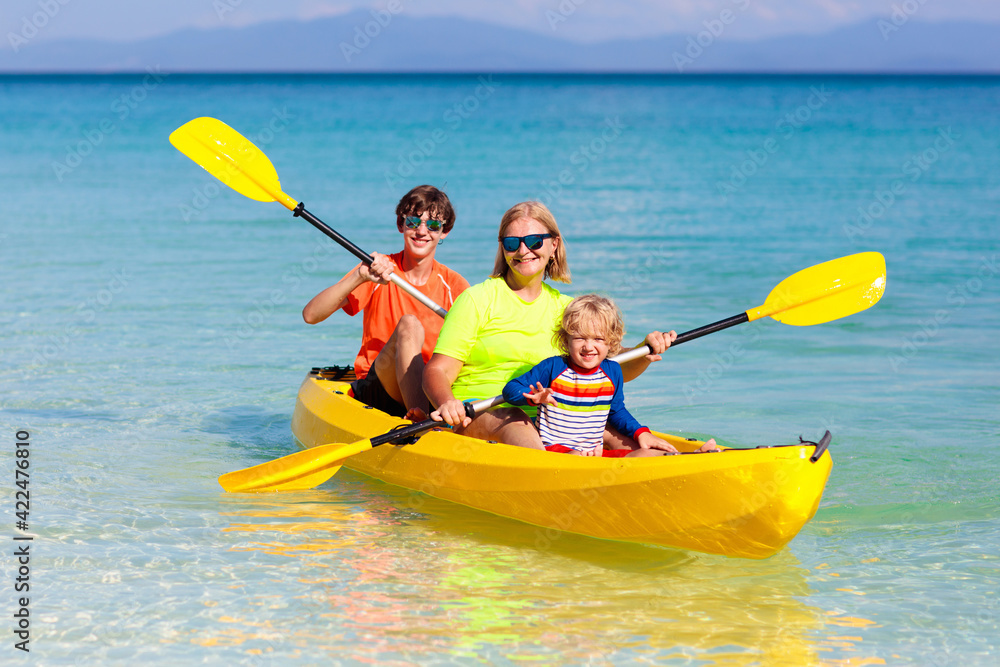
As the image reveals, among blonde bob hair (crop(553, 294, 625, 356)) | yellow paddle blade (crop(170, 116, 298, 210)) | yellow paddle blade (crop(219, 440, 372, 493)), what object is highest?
yellow paddle blade (crop(170, 116, 298, 210))

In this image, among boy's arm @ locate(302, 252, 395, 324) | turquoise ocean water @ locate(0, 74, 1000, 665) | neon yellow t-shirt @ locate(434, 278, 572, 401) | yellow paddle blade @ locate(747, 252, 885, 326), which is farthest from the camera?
yellow paddle blade @ locate(747, 252, 885, 326)

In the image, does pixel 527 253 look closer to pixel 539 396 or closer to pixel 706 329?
pixel 539 396

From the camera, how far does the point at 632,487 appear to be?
3891 millimetres

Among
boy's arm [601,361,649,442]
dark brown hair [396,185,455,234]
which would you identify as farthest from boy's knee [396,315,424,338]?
boy's arm [601,361,649,442]

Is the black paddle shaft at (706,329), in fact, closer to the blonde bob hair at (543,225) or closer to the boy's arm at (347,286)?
the blonde bob hair at (543,225)

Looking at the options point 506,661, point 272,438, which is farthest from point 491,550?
point 272,438

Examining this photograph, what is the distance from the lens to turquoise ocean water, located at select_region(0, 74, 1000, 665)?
11.9 ft

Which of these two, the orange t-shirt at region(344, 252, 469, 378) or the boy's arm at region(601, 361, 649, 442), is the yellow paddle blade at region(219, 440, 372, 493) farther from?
the boy's arm at region(601, 361, 649, 442)

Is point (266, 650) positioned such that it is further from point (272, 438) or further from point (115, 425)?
point (115, 425)

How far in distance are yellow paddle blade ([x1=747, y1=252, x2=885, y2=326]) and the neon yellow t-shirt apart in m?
1.17

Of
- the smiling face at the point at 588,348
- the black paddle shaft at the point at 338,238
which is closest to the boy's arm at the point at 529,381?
the smiling face at the point at 588,348

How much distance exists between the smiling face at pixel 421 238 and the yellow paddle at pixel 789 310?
2.87 feet

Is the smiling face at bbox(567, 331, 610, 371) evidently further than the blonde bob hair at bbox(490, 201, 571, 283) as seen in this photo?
No

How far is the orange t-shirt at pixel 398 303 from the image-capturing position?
4988 millimetres
